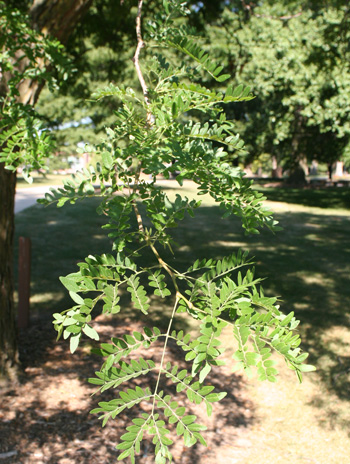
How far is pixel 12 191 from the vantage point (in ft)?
17.0

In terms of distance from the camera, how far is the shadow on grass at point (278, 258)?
277 inches

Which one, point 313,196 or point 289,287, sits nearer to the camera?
point 289,287

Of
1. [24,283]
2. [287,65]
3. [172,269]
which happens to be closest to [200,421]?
[24,283]

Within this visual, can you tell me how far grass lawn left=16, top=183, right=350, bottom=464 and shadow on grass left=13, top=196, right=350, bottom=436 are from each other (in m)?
0.02

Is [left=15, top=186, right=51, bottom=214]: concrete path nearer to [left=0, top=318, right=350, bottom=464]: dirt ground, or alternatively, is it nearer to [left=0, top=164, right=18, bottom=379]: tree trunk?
[left=0, top=164, right=18, bottom=379]: tree trunk

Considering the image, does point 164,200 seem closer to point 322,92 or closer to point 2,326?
point 2,326

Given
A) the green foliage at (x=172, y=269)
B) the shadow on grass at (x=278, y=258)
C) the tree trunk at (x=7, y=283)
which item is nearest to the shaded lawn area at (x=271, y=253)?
the shadow on grass at (x=278, y=258)

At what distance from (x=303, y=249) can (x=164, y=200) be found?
11869mm

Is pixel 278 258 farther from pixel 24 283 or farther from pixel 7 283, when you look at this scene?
pixel 7 283

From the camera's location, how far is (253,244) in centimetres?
1362

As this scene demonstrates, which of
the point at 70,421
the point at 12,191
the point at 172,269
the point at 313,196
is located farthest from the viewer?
the point at 313,196

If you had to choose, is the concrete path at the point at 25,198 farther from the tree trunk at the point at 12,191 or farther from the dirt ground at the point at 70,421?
the tree trunk at the point at 12,191

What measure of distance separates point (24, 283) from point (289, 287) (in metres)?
4.79

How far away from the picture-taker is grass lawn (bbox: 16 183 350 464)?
15.6 feet
